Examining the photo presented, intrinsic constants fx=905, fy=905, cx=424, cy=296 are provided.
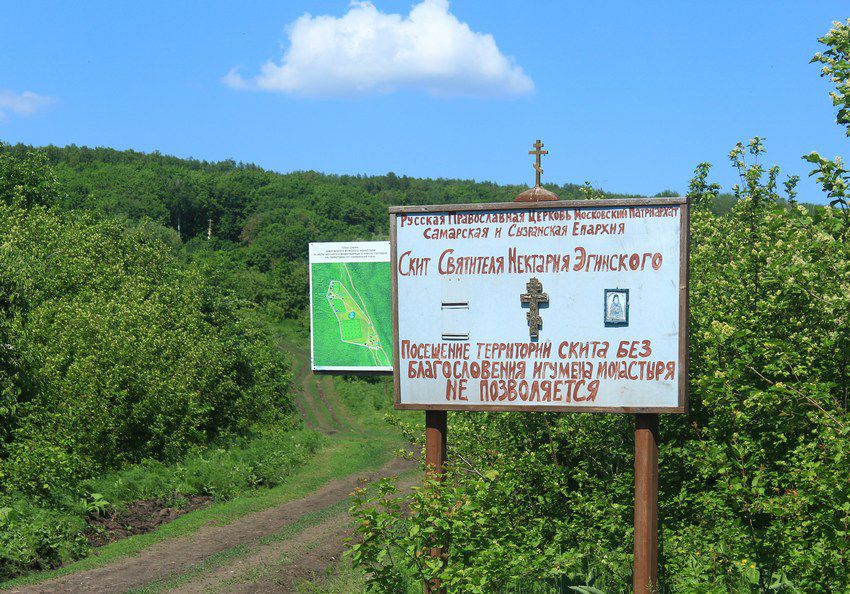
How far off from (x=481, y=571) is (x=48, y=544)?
11106 millimetres

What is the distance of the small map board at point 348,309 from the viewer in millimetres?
11055

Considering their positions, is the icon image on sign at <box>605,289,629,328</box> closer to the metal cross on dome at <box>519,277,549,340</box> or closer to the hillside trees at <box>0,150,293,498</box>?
the metal cross on dome at <box>519,277,549,340</box>

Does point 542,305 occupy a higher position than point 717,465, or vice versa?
point 542,305

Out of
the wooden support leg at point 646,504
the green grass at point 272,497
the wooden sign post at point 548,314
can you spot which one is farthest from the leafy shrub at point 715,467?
the green grass at point 272,497

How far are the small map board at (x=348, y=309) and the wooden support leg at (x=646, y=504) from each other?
370 cm

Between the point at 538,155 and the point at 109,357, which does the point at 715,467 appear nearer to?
the point at 538,155

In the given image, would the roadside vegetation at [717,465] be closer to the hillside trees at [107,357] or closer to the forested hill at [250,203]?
the hillside trees at [107,357]

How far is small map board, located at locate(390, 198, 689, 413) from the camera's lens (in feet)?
26.7

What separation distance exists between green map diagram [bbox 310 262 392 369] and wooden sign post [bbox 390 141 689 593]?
2.23 m

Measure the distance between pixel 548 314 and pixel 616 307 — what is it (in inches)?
24.7

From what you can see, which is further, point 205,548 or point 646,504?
point 205,548

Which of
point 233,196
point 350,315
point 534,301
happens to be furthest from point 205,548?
point 233,196

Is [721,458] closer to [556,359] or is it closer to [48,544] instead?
[556,359]

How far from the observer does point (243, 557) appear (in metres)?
16.1
